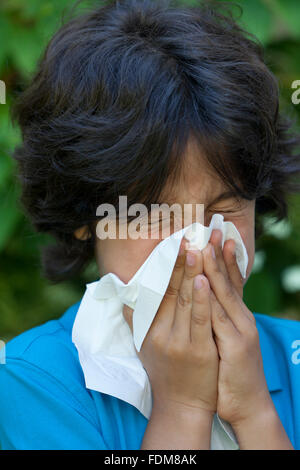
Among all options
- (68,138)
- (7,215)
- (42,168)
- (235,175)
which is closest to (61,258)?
(7,215)

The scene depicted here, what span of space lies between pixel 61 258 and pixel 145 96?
2.09 ft

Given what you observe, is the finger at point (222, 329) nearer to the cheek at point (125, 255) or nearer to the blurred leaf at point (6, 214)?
the cheek at point (125, 255)

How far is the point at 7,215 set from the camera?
66.5 inches

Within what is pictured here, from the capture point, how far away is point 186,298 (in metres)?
0.99

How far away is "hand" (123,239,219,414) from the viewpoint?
3.22 ft

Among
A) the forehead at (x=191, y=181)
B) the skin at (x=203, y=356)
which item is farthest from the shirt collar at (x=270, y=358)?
the forehead at (x=191, y=181)

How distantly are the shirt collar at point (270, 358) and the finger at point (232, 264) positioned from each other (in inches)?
7.9

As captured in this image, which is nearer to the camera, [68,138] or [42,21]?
[68,138]

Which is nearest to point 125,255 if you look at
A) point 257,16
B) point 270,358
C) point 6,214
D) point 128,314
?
point 128,314

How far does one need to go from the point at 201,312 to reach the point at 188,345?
6 cm

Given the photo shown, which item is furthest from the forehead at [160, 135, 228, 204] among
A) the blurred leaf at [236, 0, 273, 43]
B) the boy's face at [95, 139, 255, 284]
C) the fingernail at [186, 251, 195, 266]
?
the blurred leaf at [236, 0, 273, 43]

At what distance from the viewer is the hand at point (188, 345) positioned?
983 millimetres

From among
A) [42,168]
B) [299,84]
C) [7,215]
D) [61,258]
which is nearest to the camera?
[42,168]
